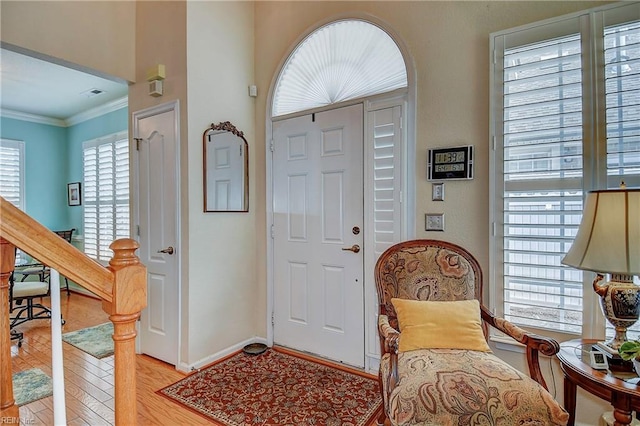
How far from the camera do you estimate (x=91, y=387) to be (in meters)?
2.46

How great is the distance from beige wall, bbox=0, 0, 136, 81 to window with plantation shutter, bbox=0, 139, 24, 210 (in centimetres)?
354

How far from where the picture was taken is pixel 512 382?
1413mm

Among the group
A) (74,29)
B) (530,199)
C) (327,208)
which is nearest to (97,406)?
(327,208)

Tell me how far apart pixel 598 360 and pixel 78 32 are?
3.88m

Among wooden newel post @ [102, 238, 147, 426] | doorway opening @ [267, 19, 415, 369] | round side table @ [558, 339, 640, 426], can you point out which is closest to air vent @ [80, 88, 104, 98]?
doorway opening @ [267, 19, 415, 369]

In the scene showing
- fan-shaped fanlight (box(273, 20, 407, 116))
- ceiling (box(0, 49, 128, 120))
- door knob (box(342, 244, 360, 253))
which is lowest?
door knob (box(342, 244, 360, 253))

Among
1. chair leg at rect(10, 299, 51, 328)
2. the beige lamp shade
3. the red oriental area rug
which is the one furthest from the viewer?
chair leg at rect(10, 299, 51, 328)

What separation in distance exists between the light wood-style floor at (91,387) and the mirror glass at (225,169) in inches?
54.3

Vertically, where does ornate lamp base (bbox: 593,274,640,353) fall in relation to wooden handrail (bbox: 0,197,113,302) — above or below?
below

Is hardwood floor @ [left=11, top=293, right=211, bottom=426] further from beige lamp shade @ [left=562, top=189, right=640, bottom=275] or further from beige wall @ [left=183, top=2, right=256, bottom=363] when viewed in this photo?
beige lamp shade @ [left=562, top=189, right=640, bottom=275]

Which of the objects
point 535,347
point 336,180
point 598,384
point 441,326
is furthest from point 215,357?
point 598,384

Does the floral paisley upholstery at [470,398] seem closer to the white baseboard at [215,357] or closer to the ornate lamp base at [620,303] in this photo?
the ornate lamp base at [620,303]

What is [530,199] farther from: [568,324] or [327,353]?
[327,353]

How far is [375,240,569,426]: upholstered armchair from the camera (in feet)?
4.40
